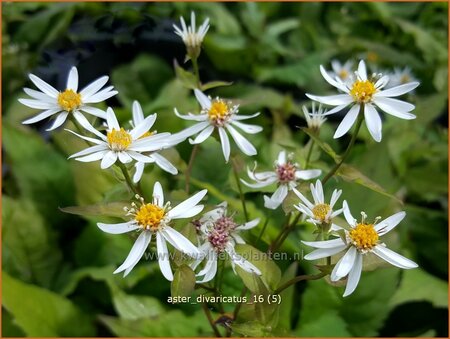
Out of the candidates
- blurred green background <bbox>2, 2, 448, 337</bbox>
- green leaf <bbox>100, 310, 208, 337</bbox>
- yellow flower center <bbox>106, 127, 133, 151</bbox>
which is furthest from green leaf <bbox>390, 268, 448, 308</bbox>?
yellow flower center <bbox>106, 127, 133, 151</bbox>

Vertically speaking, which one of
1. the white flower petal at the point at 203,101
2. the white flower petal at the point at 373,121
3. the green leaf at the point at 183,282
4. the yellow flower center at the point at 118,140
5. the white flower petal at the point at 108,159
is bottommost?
the green leaf at the point at 183,282

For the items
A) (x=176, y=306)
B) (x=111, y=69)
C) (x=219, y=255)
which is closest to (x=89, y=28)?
(x=111, y=69)

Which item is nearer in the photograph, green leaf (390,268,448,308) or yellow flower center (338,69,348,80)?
green leaf (390,268,448,308)

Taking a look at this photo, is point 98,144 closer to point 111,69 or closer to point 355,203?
point 355,203

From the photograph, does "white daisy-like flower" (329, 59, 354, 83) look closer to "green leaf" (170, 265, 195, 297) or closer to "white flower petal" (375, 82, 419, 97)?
"white flower petal" (375, 82, 419, 97)

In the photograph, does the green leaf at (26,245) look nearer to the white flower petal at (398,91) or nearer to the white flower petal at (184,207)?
the white flower petal at (184,207)

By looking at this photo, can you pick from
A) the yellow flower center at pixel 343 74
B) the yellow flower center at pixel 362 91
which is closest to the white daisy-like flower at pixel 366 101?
the yellow flower center at pixel 362 91

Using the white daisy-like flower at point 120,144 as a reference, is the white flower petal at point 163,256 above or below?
below
